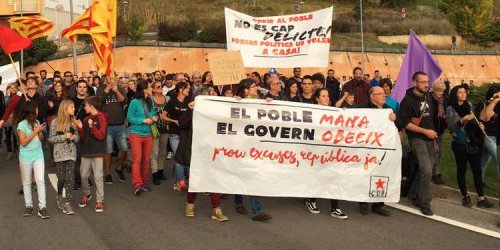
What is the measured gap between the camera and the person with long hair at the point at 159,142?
351 inches

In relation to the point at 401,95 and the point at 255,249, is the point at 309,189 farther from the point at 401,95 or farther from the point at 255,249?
the point at 401,95

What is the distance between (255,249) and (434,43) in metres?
46.7

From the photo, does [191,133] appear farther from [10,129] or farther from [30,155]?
[10,129]

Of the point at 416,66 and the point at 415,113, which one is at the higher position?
the point at 416,66

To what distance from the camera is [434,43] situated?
159ft

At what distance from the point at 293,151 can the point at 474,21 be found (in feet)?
153

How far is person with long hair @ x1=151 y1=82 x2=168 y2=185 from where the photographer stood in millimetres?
8922

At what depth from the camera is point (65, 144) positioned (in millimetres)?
7055

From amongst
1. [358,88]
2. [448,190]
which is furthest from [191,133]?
[358,88]

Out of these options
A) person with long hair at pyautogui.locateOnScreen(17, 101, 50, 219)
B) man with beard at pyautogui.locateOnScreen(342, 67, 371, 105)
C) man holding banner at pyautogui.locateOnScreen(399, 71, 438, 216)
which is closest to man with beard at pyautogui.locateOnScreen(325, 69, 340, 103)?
man with beard at pyautogui.locateOnScreen(342, 67, 371, 105)

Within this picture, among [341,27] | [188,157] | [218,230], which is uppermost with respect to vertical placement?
[341,27]

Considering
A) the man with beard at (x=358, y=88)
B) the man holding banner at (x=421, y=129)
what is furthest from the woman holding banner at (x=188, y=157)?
the man with beard at (x=358, y=88)

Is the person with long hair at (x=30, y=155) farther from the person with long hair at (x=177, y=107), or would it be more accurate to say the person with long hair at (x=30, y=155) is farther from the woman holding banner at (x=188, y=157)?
the person with long hair at (x=177, y=107)

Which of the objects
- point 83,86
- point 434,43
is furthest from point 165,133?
point 434,43
